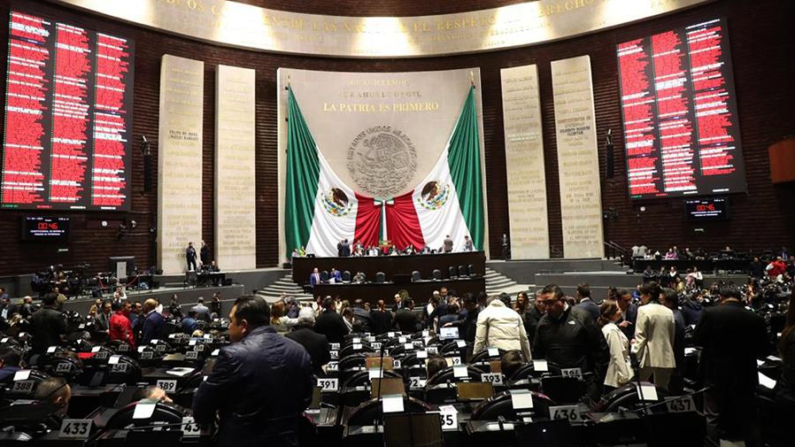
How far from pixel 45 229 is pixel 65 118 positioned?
3.20 m

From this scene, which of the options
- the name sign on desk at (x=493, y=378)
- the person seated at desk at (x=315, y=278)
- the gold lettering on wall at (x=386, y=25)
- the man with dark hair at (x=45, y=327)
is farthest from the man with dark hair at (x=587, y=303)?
the gold lettering on wall at (x=386, y=25)

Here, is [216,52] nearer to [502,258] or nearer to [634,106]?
[502,258]

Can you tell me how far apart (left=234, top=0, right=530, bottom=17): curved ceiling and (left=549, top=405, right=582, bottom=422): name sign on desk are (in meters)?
19.5

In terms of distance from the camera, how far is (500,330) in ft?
16.4

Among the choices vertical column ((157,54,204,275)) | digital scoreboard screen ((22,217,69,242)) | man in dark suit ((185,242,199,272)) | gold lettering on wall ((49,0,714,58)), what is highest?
gold lettering on wall ((49,0,714,58))

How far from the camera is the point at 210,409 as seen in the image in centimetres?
213

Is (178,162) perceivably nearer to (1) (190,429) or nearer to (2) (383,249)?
(2) (383,249)

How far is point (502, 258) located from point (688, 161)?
7048 millimetres

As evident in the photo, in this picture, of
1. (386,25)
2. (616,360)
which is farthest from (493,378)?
(386,25)

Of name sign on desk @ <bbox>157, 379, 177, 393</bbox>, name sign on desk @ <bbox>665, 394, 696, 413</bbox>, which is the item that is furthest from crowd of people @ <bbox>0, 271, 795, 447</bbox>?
name sign on desk @ <bbox>157, 379, 177, 393</bbox>

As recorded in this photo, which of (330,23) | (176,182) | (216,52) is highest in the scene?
(330,23)

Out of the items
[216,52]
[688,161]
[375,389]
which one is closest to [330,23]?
[216,52]

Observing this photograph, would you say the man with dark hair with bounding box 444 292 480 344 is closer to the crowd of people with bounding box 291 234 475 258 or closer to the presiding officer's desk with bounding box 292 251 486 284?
the presiding officer's desk with bounding box 292 251 486 284

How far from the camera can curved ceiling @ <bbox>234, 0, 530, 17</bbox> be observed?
19448mm
